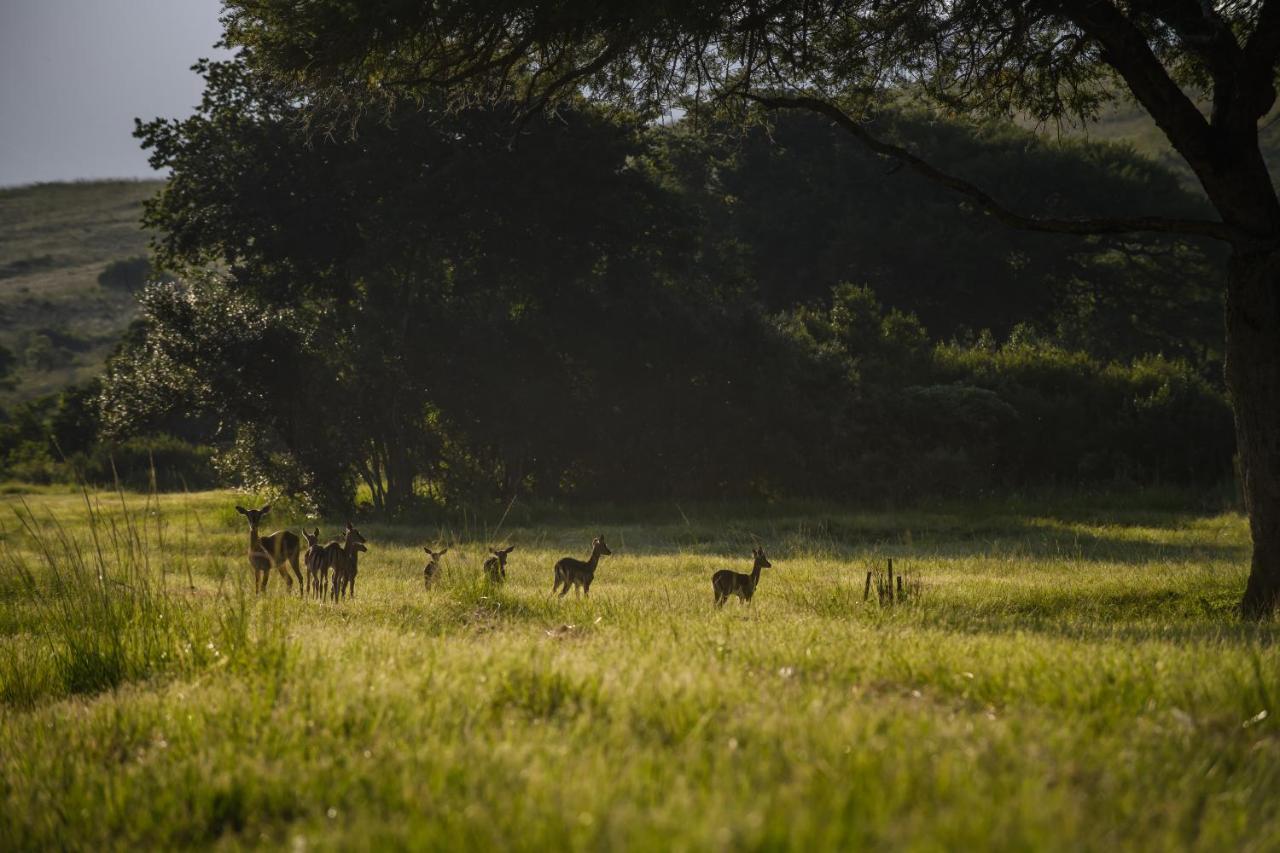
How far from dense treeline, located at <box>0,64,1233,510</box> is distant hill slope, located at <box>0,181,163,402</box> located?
55.6ft

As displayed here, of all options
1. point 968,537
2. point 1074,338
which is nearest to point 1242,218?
point 968,537

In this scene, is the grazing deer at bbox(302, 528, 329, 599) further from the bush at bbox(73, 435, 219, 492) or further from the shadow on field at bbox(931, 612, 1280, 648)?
the bush at bbox(73, 435, 219, 492)

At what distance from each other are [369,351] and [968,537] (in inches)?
554

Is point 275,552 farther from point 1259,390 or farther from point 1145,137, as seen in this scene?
point 1145,137

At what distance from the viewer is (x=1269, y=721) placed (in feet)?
14.5

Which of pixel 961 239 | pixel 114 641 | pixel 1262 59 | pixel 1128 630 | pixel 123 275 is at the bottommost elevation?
pixel 1128 630

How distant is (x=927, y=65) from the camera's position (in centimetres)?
1225

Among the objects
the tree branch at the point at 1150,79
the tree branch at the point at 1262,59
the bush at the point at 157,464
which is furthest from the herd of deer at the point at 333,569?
the bush at the point at 157,464

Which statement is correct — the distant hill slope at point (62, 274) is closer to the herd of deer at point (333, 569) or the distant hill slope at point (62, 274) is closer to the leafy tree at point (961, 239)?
the leafy tree at point (961, 239)

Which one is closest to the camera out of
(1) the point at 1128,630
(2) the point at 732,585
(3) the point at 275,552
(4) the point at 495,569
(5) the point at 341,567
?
(1) the point at 1128,630

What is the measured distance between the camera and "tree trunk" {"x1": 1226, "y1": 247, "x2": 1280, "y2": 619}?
9156 millimetres

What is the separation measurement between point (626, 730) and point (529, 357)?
22736 millimetres

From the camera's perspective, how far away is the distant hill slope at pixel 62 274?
225 ft

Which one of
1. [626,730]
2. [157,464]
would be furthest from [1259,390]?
[157,464]
